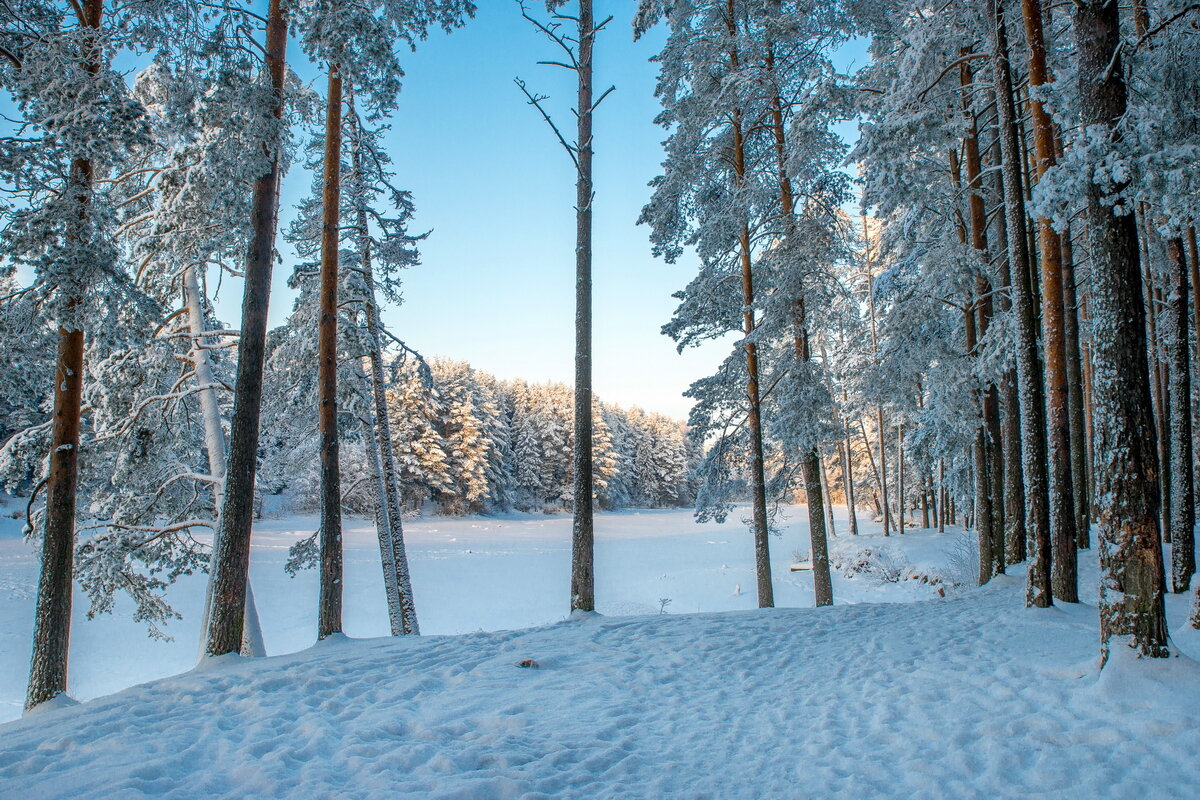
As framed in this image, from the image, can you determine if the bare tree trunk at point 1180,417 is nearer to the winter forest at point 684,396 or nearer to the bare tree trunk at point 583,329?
the winter forest at point 684,396

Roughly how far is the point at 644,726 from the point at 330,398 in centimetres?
545

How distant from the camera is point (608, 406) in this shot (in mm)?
55312

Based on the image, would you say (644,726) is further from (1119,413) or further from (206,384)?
(206,384)

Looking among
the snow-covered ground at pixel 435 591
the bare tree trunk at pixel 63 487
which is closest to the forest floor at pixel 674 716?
the bare tree trunk at pixel 63 487

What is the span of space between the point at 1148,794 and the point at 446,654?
203 inches

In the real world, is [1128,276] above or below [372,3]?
below

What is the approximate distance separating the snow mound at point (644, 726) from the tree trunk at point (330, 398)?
4.86 ft

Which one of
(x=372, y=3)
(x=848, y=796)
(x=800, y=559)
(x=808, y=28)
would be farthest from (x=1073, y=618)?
(x=800, y=559)

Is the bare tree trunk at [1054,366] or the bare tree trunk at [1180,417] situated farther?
the bare tree trunk at [1180,417]

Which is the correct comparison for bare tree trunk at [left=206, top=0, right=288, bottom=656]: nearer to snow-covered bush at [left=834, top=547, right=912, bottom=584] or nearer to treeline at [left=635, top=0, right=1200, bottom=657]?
treeline at [left=635, top=0, right=1200, bottom=657]

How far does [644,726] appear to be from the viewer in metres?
4.03

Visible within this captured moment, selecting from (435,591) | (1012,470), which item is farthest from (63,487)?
(435,591)

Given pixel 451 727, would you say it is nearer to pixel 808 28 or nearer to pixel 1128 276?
pixel 1128 276

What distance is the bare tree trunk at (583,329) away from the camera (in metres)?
7.73
